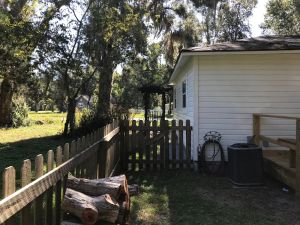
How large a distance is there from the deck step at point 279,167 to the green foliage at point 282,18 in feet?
94.4

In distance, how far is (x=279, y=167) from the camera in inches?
295

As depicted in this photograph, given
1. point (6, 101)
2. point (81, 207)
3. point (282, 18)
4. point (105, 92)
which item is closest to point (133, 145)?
point (81, 207)

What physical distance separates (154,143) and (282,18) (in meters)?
31.4

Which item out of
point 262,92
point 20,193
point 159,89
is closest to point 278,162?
point 262,92

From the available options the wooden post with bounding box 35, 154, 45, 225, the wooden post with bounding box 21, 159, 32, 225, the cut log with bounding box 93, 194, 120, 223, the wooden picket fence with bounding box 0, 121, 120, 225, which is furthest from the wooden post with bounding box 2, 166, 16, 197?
the cut log with bounding box 93, 194, 120, 223

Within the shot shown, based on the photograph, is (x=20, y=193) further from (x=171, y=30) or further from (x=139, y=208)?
(x=171, y=30)

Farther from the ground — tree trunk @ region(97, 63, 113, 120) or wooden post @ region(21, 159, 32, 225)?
tree trunk @ region(97, 63, 113, 120)

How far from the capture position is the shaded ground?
Result: 5546 mm

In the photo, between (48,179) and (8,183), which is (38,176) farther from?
(8,183)

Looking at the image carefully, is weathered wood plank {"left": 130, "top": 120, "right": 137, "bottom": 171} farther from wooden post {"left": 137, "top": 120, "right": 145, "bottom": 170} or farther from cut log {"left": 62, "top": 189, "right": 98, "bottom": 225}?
cut log {"left": 62, "top": 189, "right": 98, "bottom": 225}

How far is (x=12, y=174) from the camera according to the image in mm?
2697

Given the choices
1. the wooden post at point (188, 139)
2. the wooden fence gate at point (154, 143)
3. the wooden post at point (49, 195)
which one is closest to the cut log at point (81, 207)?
the wooden post at point (49, 195)

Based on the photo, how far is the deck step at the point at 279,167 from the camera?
22.6 feet

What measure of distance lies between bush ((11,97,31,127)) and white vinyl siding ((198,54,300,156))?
54.6ft
